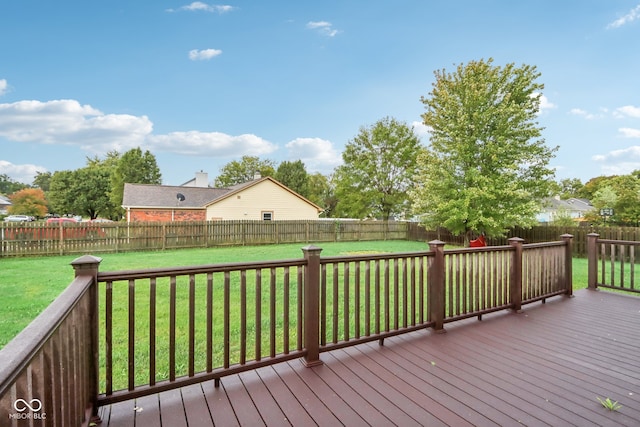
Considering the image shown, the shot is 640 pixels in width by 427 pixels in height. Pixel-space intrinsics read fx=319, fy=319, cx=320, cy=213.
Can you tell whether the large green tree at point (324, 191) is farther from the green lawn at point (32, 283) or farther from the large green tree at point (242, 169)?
the green lawn at point (32, 283)

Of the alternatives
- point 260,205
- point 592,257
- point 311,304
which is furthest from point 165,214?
point 592,257

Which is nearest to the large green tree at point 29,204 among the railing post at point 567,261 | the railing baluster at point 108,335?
the railing baluster at point 108,335

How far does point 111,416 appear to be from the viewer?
2018 millimetres

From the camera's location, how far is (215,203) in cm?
1988

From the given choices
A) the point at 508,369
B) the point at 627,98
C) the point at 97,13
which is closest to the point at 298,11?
the point at 97,13

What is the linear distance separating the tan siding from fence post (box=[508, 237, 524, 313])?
17469 mm

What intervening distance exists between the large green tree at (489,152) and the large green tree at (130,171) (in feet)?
100.0

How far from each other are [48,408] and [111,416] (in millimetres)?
1118

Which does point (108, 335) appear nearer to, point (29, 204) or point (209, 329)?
point (209, 329)

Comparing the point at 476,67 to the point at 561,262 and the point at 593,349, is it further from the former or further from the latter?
the point at 593,349

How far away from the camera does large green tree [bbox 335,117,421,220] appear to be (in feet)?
75.4

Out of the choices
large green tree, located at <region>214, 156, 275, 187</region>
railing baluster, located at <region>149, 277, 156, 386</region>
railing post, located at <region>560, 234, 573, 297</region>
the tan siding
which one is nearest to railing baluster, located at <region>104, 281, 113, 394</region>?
railing baluster, located at <region>149, 277, 156, 386</region>

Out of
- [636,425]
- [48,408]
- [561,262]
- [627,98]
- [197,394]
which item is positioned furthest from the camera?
[627,98]
